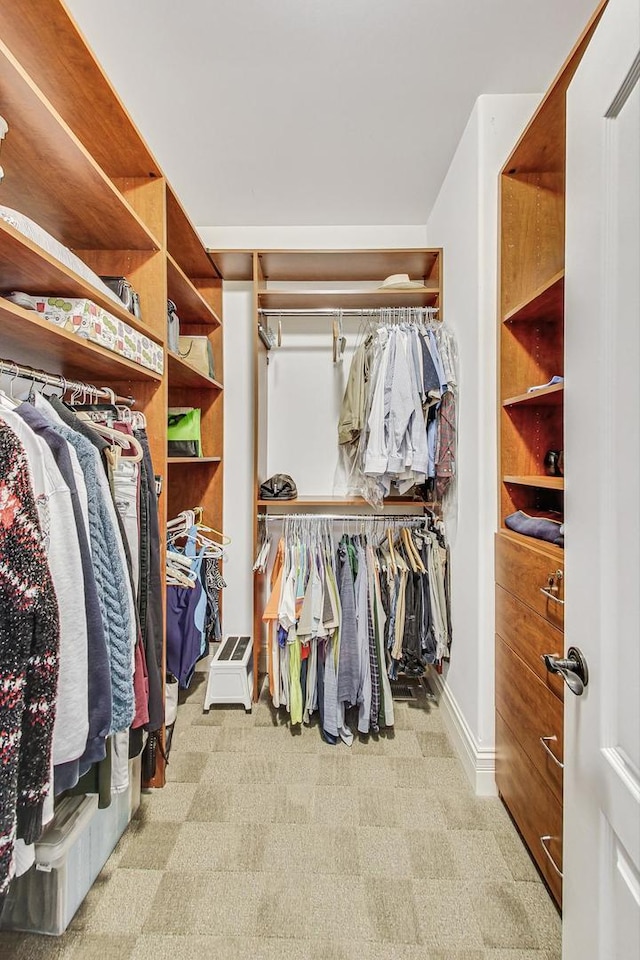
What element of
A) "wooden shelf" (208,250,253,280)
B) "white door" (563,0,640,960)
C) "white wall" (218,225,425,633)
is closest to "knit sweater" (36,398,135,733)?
"white door" (563,0,640,960)

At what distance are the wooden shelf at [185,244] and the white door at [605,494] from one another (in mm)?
1513

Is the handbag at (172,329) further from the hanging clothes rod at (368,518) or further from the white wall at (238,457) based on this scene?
the hanging clothes rod at (368,518)

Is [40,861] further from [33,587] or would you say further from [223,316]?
[223,316]

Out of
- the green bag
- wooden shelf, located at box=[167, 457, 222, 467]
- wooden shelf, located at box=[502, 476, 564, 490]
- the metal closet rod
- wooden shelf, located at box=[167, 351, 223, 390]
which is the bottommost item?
wooden shelf, located at box=[502, 476, 564, 490]

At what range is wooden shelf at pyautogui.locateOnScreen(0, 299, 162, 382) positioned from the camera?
1.04m

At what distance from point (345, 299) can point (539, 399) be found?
130cm

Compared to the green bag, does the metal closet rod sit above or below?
above

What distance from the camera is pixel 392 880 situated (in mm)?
1336

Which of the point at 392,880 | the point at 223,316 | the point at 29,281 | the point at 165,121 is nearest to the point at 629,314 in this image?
the point at 29,281

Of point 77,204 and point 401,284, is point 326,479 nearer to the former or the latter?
point 401,284

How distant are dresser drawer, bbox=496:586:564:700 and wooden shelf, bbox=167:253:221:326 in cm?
183

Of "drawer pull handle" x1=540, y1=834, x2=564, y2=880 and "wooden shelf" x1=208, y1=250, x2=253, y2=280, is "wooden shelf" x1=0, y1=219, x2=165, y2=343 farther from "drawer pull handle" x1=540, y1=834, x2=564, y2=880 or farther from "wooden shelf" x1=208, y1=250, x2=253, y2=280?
"drawer pull handle" x1=540, y1=834, x2=564, y2=880

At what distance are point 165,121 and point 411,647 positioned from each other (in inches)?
98.6

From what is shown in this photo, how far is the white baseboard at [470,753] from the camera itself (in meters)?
1.68
